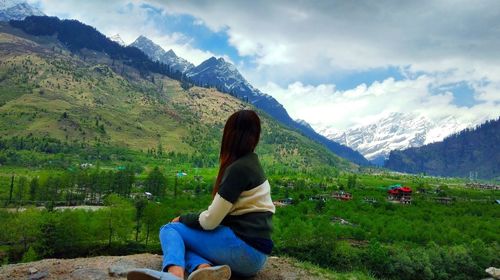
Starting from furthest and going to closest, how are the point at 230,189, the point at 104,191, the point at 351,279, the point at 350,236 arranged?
the point at 104,191
the point at 350,236
the point at 351,279
the point at 230,189

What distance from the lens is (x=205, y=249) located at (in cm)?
803

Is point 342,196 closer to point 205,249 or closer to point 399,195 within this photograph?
point 399,195

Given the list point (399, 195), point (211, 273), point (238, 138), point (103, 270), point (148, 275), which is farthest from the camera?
point (399, 195)

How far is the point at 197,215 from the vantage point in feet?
26.3

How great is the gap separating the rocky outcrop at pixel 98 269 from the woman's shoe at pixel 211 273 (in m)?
3.29

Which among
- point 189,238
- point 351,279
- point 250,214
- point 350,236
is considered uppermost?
point 250,214

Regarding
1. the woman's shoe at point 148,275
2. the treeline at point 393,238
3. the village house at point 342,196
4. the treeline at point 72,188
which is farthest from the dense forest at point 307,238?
the woman's shoe at point 148,275

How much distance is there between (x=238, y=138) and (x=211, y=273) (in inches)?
97.5

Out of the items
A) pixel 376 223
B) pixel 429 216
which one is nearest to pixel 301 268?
pixel 376 223

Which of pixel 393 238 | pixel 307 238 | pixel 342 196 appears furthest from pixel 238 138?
pixel 342 196

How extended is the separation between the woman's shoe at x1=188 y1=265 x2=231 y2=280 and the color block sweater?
1055mm

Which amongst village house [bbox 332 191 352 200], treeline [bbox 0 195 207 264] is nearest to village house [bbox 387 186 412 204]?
village house [bbox 332 191 352 200]

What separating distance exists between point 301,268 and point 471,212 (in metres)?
135

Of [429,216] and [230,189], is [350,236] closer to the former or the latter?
[429,216]
